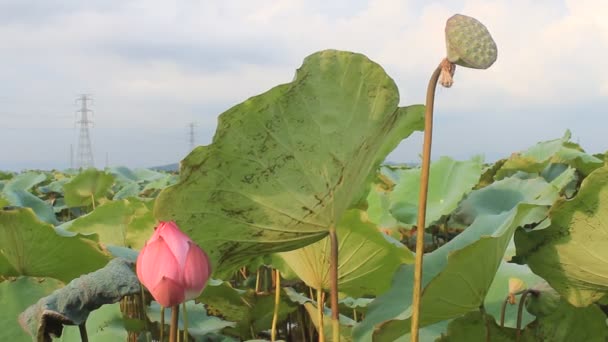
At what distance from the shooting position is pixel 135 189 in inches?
130

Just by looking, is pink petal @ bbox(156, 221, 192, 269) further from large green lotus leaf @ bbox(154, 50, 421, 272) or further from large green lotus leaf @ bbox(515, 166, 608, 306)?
large green lotus leaf @ bbox(515, 166, 608, 306)

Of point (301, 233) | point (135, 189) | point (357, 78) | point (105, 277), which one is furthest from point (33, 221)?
point (135, 189)

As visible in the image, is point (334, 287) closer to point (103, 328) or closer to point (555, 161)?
point (103, 328)

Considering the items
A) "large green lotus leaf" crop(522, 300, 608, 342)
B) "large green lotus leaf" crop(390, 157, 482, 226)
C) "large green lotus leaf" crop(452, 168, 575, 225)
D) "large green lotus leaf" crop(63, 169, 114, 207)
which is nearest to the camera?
"large green lotus leaf" crop(522, 300, 608, 342)

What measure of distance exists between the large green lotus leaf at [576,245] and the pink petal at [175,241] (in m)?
0.36

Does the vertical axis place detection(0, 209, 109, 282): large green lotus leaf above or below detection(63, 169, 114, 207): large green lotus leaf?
above

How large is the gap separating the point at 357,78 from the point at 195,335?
701 mm

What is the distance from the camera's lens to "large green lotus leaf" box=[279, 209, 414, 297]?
92 centimetres

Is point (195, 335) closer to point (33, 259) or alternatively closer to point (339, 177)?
point (33, 259)

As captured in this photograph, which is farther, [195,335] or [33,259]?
[195,335]

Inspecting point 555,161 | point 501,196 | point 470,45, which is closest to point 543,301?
point 470,45

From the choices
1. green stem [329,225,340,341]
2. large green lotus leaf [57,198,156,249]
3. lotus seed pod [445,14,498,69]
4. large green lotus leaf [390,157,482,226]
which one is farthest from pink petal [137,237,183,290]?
large green lotus leaf [390,157,482,226]

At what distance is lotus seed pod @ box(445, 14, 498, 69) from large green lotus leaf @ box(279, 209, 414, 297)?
1.22 feet

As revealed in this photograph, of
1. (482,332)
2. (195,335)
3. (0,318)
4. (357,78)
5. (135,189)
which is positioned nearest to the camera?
(357,78)
